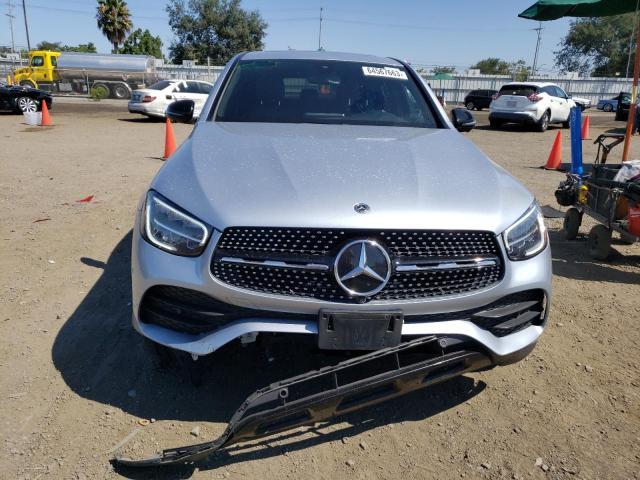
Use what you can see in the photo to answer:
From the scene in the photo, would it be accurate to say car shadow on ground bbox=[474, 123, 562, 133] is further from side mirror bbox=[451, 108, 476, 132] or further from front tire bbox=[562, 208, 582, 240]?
side mirror bbox=[451, 108, 476, 132]

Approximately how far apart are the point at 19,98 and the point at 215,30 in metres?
44.0

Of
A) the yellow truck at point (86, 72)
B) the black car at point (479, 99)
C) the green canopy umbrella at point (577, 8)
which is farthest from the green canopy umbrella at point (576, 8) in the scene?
the yellow truck at point (86, 72)

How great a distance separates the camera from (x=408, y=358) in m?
2.34

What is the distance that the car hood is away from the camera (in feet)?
7.11

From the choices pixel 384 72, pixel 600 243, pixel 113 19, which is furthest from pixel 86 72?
pixel 600 243

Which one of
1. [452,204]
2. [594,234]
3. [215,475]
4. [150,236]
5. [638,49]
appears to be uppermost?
[638,49]

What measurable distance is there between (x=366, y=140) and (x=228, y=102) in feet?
3.70

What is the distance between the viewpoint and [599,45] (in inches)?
3098

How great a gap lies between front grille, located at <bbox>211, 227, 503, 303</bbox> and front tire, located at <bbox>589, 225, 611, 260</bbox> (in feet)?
10.7

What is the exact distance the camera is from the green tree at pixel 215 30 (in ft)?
190

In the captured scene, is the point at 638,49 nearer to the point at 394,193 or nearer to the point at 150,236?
the point at 394,193

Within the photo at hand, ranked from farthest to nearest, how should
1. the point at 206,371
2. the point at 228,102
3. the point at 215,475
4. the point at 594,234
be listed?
the point at 594,234, the point at 228,102, the point at 206,371, the point at 215,475

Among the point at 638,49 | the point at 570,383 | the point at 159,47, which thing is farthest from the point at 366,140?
the point at 159,47

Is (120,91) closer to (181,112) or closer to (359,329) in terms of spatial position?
(181,112)
